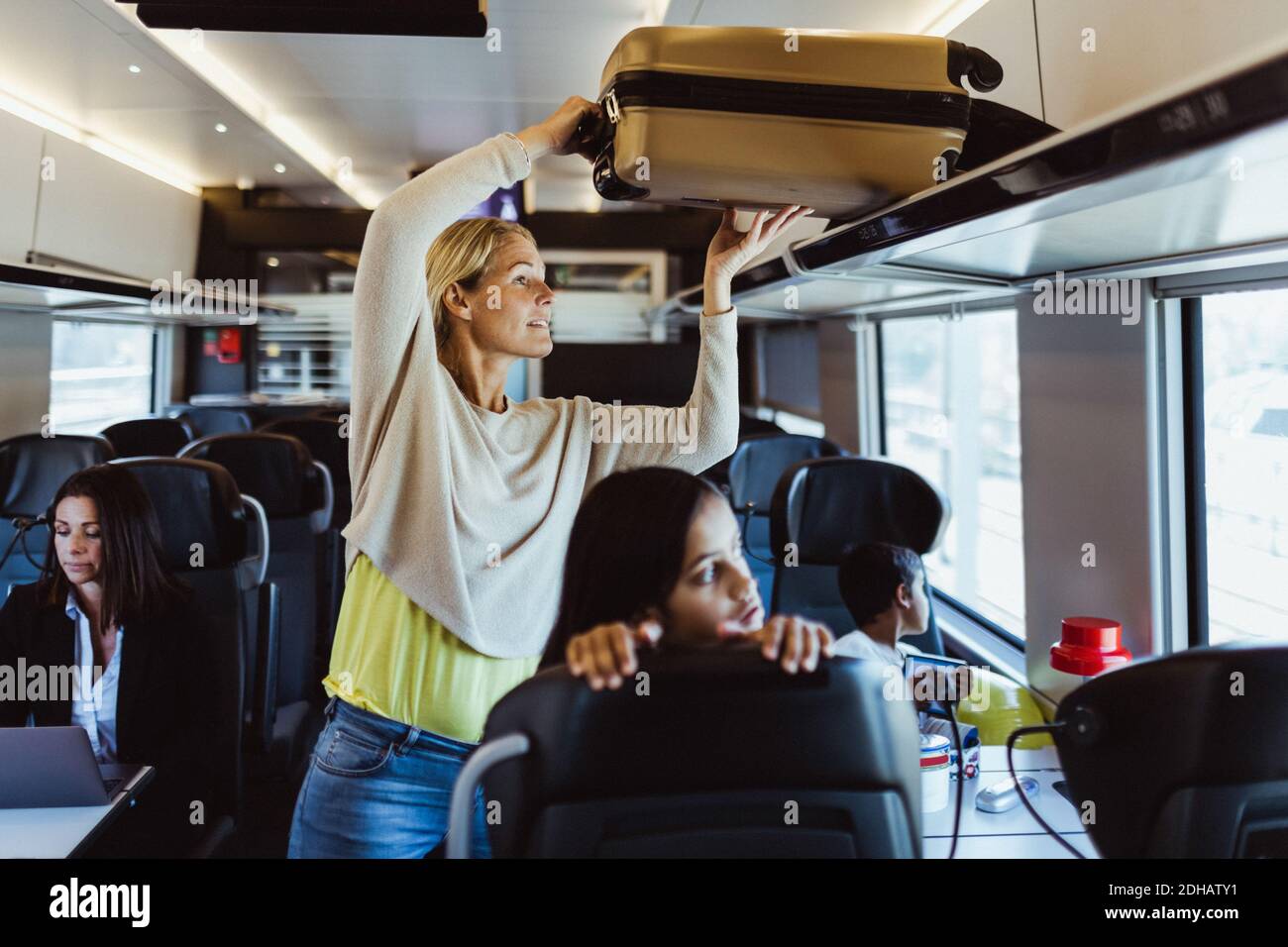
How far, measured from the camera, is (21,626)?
2006 millimetres

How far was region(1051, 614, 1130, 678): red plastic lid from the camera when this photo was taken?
198 centimetres

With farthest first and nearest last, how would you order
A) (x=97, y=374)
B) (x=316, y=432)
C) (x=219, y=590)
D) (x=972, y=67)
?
1. (x=97, y=374)
2. (x=316, y=432)
3. (x=219, y=590)
4. (x=972, y=67)

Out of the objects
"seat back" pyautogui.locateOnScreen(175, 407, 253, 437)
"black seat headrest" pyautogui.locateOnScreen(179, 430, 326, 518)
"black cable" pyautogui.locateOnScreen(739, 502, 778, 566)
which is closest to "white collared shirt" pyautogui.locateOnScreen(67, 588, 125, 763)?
"black seat headrest" pyautogui.locateOnScreen(179, 430, 326, 518)

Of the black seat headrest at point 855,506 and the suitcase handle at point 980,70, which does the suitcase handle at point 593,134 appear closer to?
the suitcase handle at point 980,70

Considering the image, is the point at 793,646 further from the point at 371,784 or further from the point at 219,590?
the point at 219,590

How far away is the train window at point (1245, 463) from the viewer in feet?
6.10

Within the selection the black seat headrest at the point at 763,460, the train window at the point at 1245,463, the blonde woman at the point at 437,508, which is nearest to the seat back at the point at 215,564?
the blonde woman at the point at 437,508

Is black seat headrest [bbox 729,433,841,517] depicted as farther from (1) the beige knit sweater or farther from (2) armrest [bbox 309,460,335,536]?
(1) the beige knit sweater

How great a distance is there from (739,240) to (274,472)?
2.39 m

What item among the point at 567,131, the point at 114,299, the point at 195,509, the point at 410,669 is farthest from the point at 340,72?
the point at 410,669

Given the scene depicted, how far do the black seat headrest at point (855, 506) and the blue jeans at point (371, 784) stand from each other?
1.30 m

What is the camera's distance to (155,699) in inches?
79.2
